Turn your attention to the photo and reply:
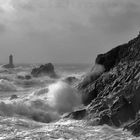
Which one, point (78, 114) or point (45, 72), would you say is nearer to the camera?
point (78, 114)

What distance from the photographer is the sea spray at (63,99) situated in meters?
36.5

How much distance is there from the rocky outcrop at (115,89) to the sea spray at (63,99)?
0.99 meters

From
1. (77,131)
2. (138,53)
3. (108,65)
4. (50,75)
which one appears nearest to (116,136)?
(77,131)

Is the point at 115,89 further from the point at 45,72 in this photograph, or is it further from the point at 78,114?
the point at 45,72

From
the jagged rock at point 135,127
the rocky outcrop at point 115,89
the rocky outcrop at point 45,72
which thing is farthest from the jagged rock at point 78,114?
the rocky outcrop at point 45,72

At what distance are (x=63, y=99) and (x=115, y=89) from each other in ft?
27.2

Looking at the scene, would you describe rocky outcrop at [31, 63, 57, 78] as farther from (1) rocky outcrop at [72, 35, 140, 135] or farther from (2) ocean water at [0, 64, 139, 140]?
(1) rocky outcrop at [72, 35, 140, 135]

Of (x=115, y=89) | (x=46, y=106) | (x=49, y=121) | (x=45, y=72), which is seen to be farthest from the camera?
(x=45, y=72)

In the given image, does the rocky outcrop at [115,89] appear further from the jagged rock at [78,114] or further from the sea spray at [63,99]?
the sea spray at [63,99]

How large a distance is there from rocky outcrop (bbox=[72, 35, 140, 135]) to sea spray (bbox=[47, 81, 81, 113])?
3.23ft

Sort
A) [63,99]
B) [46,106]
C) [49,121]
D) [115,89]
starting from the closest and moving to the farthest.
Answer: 1. [115,89]
2. [49,121]
3. [46,106]
4. [63,99]

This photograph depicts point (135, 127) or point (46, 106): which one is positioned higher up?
point (46, 106)

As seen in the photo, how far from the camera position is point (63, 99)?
38719mm

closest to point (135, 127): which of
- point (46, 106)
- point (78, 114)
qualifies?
point (78, 114)
